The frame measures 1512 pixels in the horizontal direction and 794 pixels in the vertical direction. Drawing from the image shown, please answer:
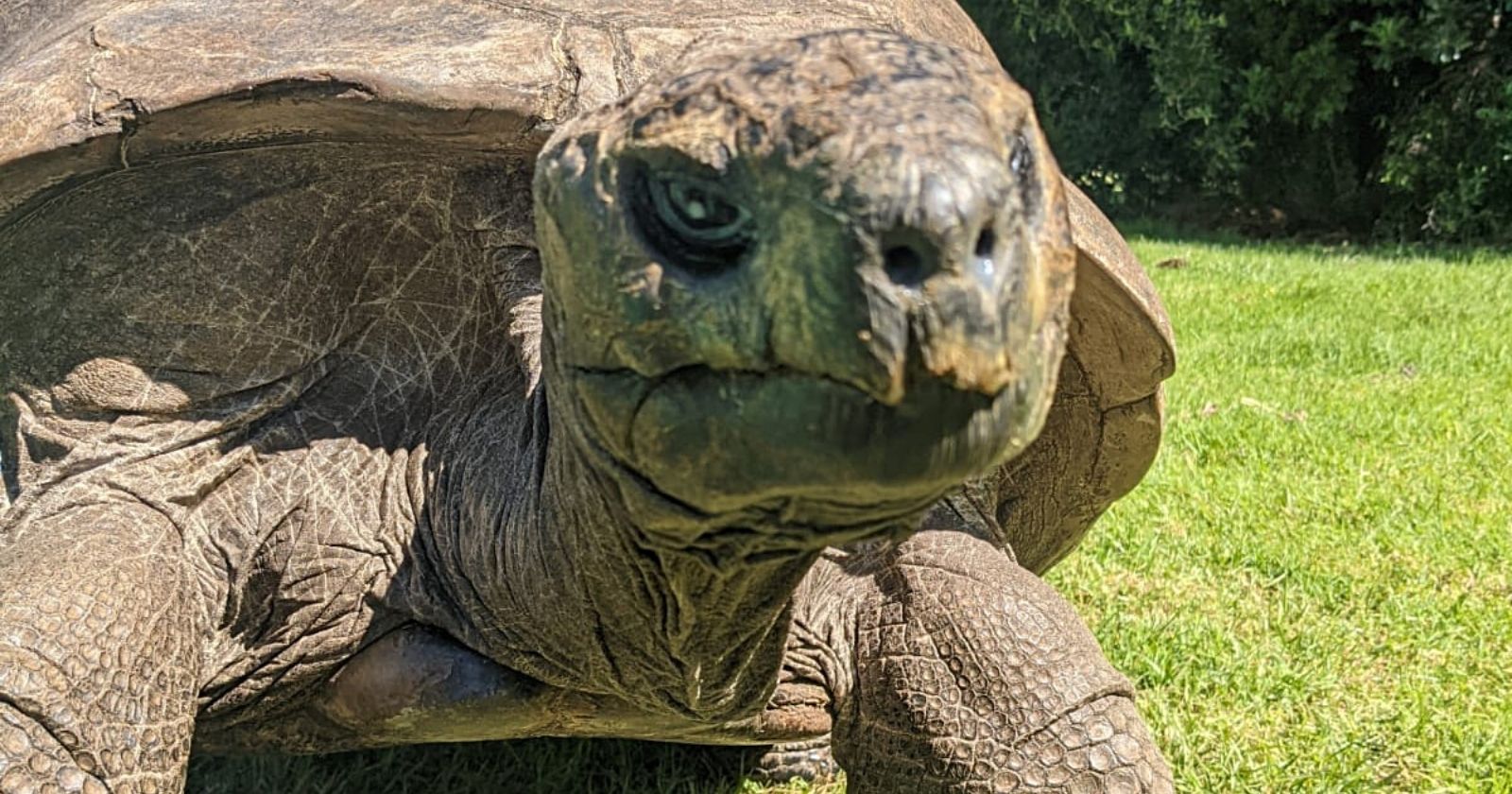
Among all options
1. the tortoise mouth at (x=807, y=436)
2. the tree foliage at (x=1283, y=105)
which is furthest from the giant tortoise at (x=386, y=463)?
the tree foliage at (x=1283, y=105)

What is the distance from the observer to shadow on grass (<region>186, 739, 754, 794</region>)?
108 inches

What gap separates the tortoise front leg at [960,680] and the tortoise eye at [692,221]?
1176mm

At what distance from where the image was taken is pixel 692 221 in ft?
3.72

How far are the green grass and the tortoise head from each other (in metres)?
1.70

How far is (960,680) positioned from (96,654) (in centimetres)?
113

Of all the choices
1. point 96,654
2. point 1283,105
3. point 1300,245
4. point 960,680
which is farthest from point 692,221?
point 1283,105

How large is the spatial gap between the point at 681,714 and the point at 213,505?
77 cm

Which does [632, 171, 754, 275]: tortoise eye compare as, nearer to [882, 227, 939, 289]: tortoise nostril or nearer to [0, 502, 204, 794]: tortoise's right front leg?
[882, 227, 939, 289]: tortoise nostril

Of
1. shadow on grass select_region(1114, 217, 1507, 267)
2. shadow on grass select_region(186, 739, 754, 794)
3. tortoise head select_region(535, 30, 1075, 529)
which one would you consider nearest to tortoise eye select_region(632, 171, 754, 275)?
tortoise head select_region(535, 30, 1075, 529)

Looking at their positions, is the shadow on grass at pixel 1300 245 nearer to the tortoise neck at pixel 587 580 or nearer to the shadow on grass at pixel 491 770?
the shadow on grass at pixel 491 770

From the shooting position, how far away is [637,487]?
1372 millimetres

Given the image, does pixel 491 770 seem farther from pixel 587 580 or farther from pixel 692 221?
pixel 692 221

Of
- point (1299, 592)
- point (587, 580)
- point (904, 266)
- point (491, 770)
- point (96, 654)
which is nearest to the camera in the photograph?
point (904, 266)

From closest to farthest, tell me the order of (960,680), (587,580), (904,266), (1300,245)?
(904,266) < (587,580) < (960,680) < (1300,245)
